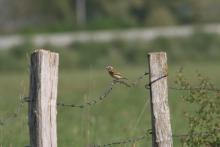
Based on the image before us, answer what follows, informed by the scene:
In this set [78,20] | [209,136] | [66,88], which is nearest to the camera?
[209,136]

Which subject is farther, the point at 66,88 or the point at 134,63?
the point at 134,63

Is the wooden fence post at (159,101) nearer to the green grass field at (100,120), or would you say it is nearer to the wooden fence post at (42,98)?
the wooden fence post at (42,98)

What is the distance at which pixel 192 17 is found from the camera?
236 ft

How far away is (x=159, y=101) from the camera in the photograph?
22.1ft

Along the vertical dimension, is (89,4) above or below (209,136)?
above

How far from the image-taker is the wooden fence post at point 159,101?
22.0ft

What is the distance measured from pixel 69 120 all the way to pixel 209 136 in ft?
35.4

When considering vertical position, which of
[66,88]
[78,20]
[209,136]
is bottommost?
[209,136]

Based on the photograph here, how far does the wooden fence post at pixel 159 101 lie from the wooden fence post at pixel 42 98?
74 cm

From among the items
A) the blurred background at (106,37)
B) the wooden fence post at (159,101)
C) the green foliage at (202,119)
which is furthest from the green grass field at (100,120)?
the blurred background at (106,37)

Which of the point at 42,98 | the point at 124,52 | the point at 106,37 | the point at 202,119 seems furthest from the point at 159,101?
the point at 106,37

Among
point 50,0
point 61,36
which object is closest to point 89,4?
point 50,0

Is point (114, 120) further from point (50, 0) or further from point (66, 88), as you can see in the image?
point (50, 0)

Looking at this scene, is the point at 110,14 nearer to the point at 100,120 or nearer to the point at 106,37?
the point at 106,37
